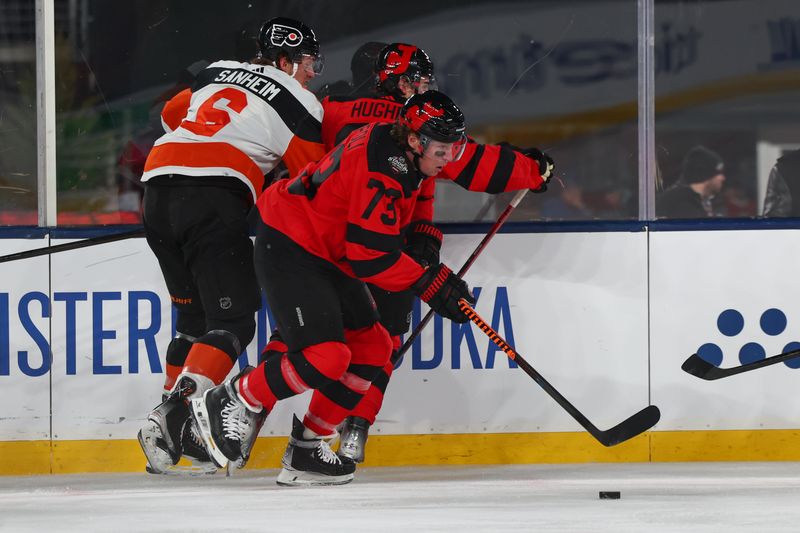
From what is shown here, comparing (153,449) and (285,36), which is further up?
(285,36)

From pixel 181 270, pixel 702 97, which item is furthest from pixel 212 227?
pixel 702 97

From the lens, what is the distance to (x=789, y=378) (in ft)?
15.0

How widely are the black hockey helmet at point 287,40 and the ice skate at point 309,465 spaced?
1.05 meters

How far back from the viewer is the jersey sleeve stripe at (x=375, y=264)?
3844 millimetres

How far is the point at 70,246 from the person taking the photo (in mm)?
4430

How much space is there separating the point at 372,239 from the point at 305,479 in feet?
2.68

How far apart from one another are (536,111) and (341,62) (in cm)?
63

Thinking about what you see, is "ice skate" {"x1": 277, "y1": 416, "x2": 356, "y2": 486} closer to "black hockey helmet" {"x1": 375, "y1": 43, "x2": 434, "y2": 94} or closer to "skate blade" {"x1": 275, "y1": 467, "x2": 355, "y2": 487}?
"skate blade" {"x1": 275, "y1": 467, "x2": 355, "y2": 487}

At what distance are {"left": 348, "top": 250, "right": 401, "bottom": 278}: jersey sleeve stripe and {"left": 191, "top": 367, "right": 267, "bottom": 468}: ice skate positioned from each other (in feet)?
1.62

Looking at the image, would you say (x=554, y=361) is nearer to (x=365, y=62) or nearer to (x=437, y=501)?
(x=437, y=501)

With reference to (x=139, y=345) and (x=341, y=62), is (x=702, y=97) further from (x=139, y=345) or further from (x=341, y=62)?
(x=139, y=345)

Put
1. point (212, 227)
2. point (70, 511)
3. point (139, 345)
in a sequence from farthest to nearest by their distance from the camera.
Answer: point (139, 345), point (212, 227), point (70, 511)

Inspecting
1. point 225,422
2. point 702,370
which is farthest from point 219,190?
point 702,370

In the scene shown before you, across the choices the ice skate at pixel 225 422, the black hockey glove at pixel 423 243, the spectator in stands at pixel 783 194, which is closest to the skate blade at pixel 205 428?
the ice skate at pixel 225 422
